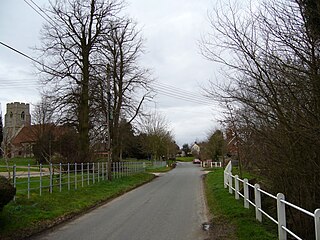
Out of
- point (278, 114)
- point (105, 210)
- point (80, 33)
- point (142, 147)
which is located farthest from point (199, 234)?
point (142, 147)

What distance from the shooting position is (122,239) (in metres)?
9.24

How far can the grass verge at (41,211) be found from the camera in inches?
400

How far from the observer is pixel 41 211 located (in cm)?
1268

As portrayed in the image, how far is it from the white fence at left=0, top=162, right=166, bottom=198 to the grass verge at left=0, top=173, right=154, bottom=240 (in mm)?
925

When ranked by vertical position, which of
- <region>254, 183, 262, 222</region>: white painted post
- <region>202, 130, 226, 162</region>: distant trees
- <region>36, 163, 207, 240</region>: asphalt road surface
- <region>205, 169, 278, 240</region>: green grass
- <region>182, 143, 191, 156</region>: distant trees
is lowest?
<region>36, 163, 207, 240</region>: asphalt road surface

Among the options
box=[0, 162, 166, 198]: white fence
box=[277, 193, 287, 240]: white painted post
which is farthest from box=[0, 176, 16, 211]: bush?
box=[277, 193, 287, 240]: white painted post

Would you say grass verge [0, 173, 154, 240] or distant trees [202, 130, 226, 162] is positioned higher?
distant trees [202, 130, 226, 162]

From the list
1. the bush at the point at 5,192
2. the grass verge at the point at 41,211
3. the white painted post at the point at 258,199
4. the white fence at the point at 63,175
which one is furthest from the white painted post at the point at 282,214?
the white fence at the point at 63,175

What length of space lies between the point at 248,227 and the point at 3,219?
619cm

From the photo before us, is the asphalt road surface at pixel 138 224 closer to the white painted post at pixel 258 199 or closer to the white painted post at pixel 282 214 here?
the white painted post at pixel 258 199

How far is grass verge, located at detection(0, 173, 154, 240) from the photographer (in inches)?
400

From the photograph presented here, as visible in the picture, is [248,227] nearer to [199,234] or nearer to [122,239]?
[199,234]

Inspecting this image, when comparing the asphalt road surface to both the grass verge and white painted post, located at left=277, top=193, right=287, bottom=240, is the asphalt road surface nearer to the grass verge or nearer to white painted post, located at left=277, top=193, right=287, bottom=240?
the grass verge

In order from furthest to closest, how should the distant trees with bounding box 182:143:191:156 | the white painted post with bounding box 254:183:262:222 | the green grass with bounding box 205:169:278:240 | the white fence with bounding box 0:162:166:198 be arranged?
1. the distant trees with bounding box 182:143:191:156
2. the white fence with bounding box 0:162:166:198
3. the white painted post with bounding box 254:183:262:222
4. the green grass with bounding box 205:169:278:240
